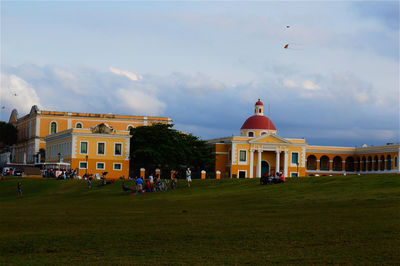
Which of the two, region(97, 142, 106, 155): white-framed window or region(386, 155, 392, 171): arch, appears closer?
region(97, 142, 106, 155): white-framed window

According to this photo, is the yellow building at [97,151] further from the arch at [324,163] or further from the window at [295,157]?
the arch at [324,163]

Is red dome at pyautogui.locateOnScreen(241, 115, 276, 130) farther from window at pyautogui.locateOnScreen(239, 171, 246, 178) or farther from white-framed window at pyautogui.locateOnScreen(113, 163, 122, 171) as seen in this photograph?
white-framed window at pyautogui.locateOnScreen(113, 163, 122, 171)

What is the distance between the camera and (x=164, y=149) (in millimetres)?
85312

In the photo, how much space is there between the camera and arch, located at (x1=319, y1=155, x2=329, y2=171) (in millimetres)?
108062

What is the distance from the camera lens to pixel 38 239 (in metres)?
20.5

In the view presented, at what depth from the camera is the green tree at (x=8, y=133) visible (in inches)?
4852

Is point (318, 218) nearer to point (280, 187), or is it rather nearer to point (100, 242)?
point (100, 242)

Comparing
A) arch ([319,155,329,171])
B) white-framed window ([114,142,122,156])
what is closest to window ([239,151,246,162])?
white-framed window ([114,142,122,156])

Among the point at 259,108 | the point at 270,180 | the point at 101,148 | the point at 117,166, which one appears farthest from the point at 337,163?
the point at 270,180

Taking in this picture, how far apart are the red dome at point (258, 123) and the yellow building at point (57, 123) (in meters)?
18.2

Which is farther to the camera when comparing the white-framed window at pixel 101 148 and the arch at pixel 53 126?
the arch at pixel 53 126

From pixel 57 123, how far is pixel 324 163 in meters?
45.8

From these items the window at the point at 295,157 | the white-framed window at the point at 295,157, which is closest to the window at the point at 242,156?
the white-framed window at the point at 295,157

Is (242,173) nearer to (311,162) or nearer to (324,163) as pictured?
(311,162)
